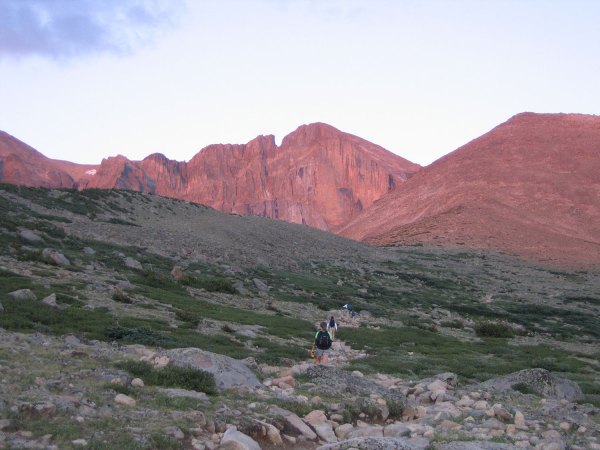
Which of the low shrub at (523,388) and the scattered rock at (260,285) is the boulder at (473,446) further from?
the scattered rock at (260,285)

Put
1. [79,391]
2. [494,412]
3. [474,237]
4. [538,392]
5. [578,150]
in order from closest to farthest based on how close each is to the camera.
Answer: [79,391], [494,412], [538,392], [474,237], [578,150]

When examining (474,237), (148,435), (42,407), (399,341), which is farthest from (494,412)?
(474,237)

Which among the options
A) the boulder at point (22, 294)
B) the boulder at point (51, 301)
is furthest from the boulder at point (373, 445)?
the boulder at point (22, 294)

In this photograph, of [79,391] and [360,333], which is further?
[360,333]

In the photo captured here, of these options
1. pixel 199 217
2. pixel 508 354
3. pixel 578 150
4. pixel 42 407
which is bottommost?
pixel 508 354

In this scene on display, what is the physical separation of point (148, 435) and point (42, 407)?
5.22ft

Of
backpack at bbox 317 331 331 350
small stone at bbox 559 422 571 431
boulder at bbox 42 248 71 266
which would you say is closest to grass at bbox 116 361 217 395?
small stone at bbox 559 422 571 431

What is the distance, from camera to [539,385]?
56.6 ft

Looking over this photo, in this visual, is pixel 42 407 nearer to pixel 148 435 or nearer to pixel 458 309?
pixel 148 435

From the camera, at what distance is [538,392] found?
16906mm

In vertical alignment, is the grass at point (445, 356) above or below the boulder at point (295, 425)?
below

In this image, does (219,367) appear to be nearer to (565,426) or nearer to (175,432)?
(175,432)

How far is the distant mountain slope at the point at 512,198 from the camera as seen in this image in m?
102

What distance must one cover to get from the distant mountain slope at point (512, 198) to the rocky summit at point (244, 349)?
1738 inches
